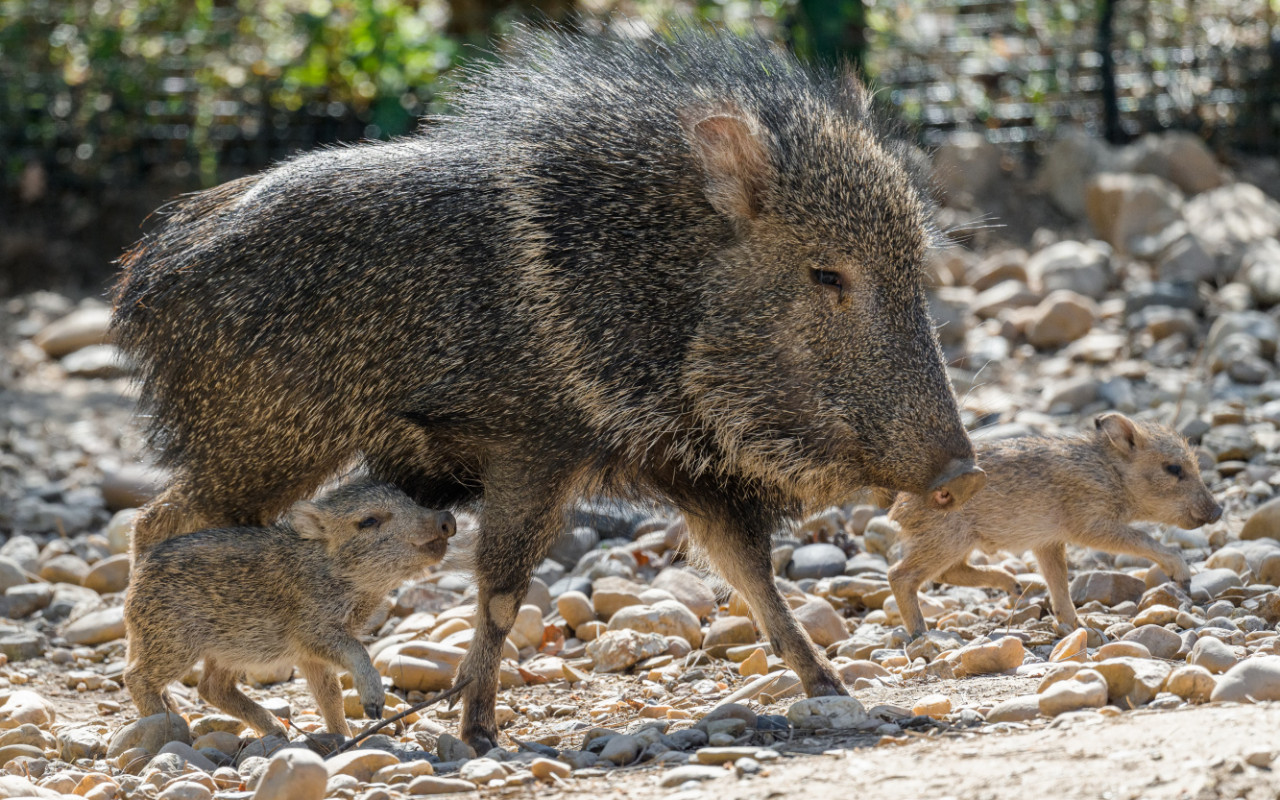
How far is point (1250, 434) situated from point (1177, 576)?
5.93ft

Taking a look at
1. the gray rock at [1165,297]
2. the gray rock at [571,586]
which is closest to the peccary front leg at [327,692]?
the gray rock at [571,586]

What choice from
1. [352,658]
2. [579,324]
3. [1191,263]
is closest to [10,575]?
[352,658]

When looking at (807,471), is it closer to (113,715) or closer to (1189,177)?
(113,715)

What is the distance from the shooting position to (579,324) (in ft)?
14.2

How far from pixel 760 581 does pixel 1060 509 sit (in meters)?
1.25

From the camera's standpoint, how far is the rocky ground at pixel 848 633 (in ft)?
11.6

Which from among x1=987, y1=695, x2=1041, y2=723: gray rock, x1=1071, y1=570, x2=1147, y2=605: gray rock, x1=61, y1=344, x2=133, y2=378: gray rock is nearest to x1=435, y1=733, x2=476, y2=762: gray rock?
x1=987, y1=695, x2=1041, y2=723: gray rock

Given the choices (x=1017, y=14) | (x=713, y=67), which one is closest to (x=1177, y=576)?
(x=713, y=67)

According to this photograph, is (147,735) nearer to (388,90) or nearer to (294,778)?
(294,778)

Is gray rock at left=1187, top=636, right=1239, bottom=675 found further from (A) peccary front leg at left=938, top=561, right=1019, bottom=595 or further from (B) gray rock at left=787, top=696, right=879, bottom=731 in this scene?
(A) peccary front leg at left=938, top=561, right=1019, bottom=595

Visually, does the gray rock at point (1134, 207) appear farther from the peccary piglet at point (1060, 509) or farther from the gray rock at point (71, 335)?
the gray rock at point (71, 335)

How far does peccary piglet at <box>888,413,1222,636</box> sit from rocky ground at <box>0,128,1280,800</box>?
14 centimetres

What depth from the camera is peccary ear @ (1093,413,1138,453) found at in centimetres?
551

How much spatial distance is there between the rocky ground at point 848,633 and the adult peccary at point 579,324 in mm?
515
